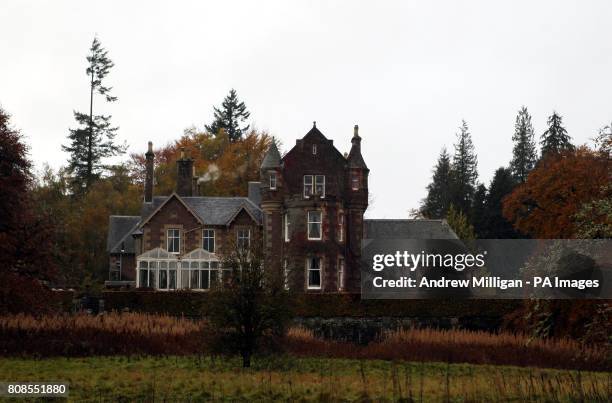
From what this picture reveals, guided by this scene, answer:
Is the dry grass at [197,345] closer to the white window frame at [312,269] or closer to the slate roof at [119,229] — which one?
the white window frame at [312,269]

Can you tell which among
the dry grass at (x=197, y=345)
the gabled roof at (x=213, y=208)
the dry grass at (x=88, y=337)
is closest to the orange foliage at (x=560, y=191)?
the dry grass at (x=197, y=345)

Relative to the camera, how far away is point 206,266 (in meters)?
57.2

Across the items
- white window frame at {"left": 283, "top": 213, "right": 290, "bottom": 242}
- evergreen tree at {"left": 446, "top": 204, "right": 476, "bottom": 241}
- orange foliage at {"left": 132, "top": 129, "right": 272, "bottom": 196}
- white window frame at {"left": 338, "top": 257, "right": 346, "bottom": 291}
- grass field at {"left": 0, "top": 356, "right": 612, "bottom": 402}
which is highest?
orange foliage at {"left": 132, "top": 129, "right": 272, "bottom": 196}

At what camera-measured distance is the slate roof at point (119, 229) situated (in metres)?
Result: 65.3

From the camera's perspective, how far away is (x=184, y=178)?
61062 mm

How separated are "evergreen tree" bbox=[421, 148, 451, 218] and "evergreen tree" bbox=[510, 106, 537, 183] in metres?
7.03

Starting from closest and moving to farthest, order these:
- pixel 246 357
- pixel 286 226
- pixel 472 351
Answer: pixel 246 357
pixel 472 351
pixel 286 226

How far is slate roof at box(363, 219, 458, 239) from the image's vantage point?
59.2m

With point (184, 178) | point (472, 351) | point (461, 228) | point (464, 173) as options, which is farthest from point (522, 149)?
point (472, 351)

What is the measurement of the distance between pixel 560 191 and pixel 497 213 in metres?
40.1

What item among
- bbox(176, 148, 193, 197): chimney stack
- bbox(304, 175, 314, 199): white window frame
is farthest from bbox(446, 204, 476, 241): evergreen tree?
bbox(176, 148, 193, 197): chimney stack

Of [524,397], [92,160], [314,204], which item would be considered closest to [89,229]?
[92,160]

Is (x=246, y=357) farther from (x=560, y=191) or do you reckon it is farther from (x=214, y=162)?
(x=214, y=162)

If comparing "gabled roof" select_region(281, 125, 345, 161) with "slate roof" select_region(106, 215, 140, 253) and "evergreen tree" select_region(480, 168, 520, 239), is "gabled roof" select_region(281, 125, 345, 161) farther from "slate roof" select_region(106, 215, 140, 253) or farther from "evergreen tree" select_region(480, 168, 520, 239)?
"evergreen tree" select_region(480, 168, 520, 239)
